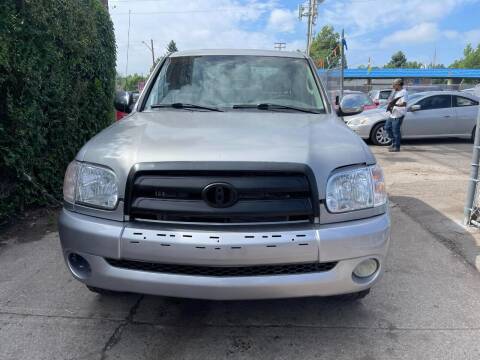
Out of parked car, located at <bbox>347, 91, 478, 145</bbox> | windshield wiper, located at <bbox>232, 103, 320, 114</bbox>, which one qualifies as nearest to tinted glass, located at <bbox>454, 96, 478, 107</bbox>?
parked car, located at <bbox>347, 91, 478, 145</bbox>

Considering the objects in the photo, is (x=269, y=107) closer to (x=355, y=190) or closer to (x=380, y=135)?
(x=355, y=190)

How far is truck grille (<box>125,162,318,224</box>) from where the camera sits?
246 centimetres

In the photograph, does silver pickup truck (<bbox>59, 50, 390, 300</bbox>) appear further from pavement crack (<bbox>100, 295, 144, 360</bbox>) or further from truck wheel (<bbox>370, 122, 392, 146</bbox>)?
truck wheel (<bbox>370, 122, 392, 146</bbox>)

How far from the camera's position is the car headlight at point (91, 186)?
260 cm

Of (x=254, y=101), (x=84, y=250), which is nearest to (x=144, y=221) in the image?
(x=84, y=250)

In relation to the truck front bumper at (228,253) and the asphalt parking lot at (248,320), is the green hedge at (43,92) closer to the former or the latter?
the asphalt parking lot at (248,320)

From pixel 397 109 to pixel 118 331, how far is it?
921cm

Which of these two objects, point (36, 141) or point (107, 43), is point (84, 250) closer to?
point (36, 141)

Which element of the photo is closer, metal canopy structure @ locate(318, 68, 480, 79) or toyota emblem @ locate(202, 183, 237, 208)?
toyota emblem @ locate(202, 183, 237, 208)

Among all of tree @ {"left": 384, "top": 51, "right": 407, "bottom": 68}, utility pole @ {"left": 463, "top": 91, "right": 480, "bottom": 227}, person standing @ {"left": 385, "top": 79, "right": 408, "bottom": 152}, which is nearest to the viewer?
utility pole @ {"left": 463, "top": 91, "right": 480, "bottom": 227}

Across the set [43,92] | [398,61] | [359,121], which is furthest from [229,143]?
[398,61]

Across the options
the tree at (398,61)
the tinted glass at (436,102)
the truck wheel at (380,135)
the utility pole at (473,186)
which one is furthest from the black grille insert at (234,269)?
the tree at (398,61)

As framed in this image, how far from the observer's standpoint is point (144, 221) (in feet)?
8.36

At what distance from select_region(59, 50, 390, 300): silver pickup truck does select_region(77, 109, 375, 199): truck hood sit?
0.04 ft
